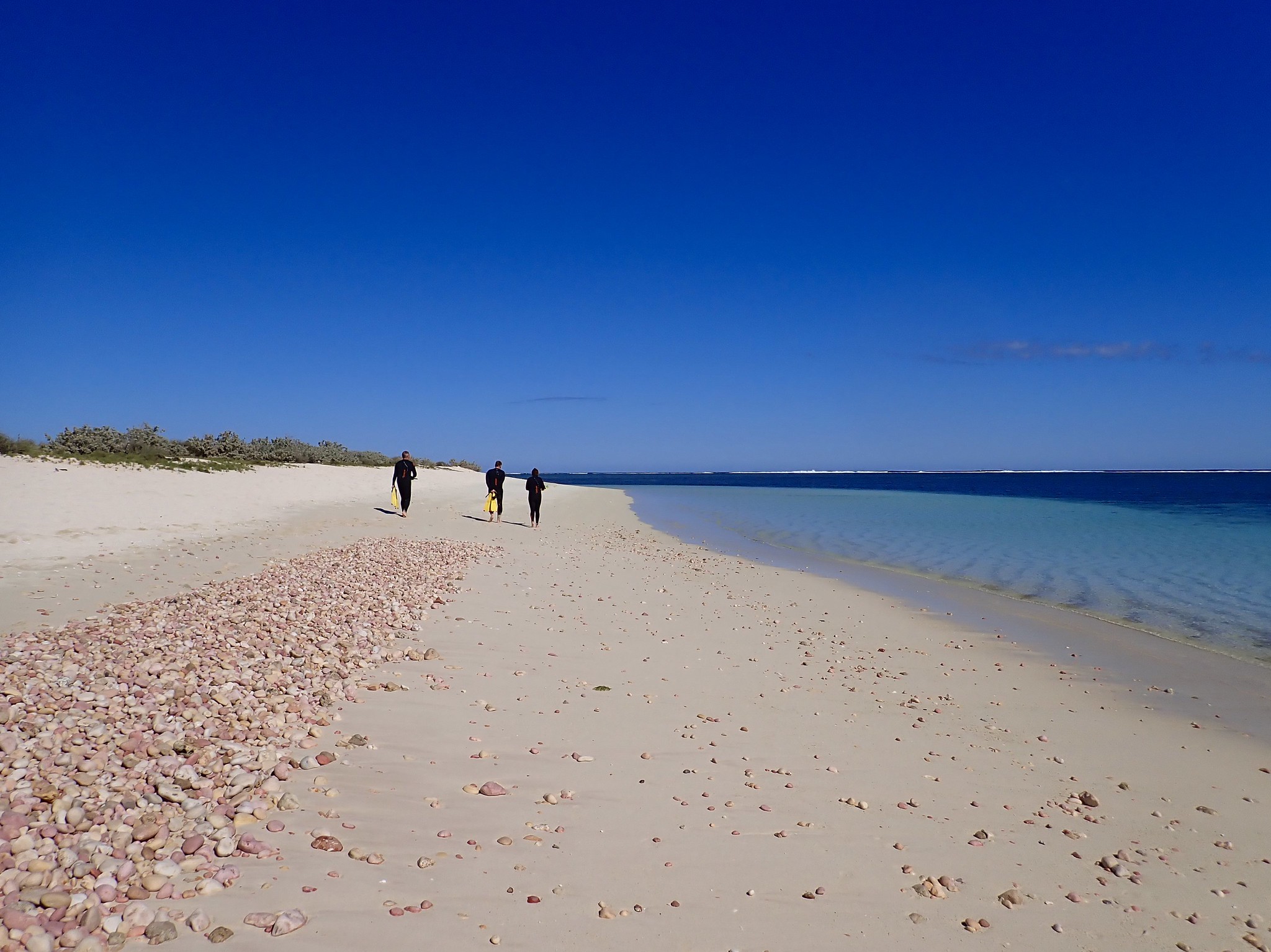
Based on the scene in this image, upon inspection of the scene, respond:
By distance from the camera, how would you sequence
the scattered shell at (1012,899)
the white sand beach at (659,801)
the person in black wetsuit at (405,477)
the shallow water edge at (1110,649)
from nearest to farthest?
the white sand beach at (659,801), the scattered shell at (1012,899), the shallow water edge at (1110,649), the person in black wetsuit at (405,477)

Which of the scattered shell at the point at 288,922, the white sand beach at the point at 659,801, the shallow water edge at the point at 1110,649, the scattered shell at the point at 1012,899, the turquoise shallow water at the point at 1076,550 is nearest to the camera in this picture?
the scattered shell at the point at 288,922

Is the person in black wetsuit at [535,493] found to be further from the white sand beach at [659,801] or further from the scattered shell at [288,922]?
the scattered shell at [288,922]

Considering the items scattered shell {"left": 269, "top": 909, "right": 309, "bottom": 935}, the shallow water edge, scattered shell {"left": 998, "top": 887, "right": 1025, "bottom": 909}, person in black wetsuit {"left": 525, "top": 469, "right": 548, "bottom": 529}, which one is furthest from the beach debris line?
person in black wetsuit {"left": 525, "top": 469, "right": 548, "bottom": 529}

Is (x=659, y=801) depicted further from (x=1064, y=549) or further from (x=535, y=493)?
(x=1064, y=549)

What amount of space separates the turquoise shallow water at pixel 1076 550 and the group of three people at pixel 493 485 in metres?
7.64

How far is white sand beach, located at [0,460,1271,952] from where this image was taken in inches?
146

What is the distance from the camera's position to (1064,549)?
24.0 metres

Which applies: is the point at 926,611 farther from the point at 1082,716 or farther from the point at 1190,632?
the point at 1082,716

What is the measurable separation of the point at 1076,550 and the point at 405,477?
23.1 meters

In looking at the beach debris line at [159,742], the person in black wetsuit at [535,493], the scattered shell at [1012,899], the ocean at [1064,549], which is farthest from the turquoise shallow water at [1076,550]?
the beach debris line at [159,742]

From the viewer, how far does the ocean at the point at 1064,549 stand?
13.8 meters

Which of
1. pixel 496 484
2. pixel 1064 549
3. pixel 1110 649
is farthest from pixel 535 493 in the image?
pixel 1110 649

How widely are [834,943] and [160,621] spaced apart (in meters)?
7.77

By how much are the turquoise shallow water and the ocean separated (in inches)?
2.5
